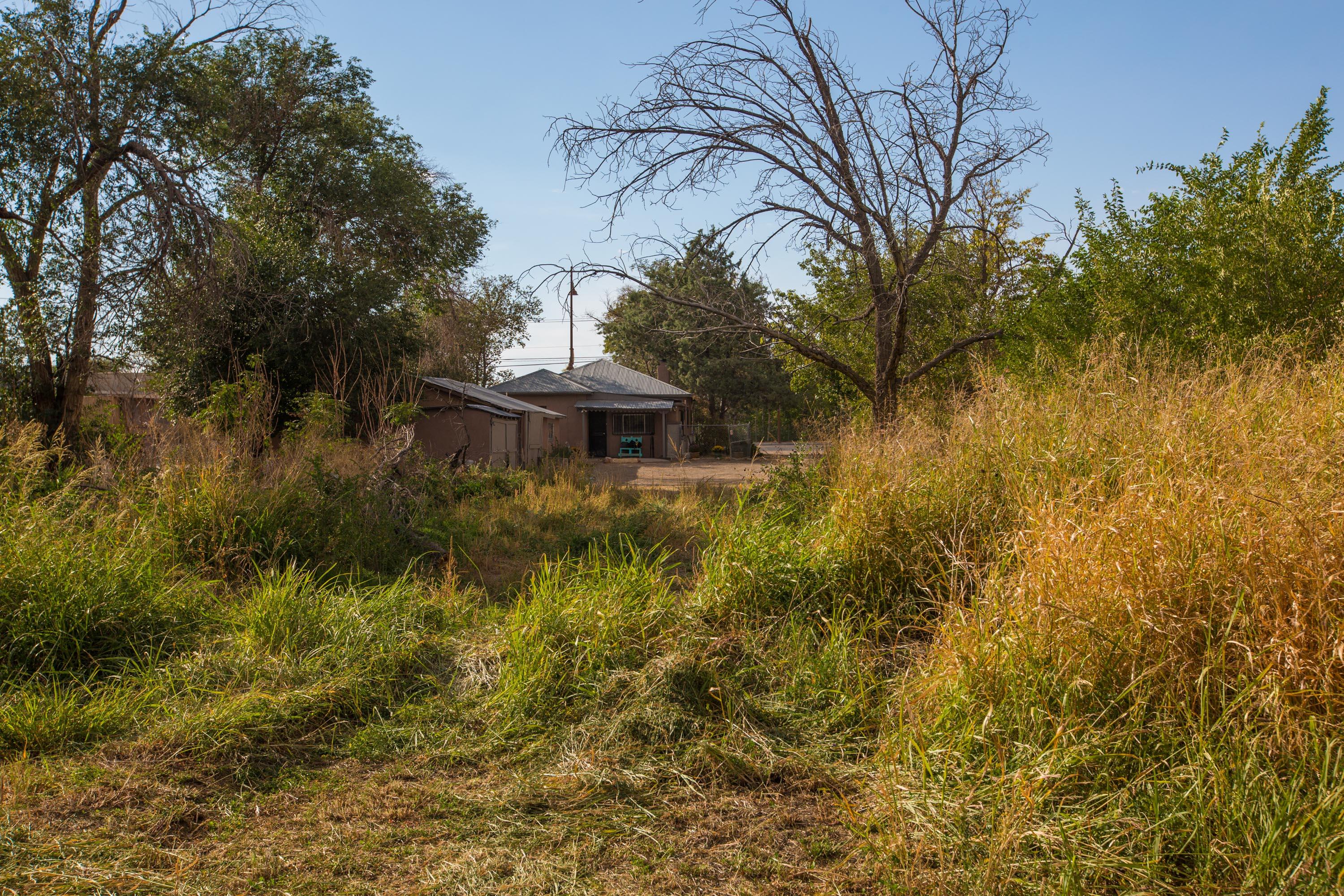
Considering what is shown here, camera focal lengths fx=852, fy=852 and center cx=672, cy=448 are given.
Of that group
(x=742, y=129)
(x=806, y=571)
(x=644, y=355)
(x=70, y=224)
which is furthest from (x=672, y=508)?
(x=644, y=355)

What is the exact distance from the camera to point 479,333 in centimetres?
4241

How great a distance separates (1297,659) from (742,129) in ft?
23.9

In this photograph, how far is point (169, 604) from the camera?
5246 mm

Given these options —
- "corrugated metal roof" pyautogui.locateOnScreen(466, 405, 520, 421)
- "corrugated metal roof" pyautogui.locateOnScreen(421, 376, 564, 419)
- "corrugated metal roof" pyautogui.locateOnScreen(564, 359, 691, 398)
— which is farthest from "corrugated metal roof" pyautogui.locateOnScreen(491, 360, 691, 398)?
"corrugated metal roof" pyautogui.locateOnScreen(466, 405, 520, 421)

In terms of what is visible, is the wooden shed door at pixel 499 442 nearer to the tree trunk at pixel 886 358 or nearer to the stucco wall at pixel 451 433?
the stucco wall at pixel 451 433

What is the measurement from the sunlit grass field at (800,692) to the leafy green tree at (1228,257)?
3.80m

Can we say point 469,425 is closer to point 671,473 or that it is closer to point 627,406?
point 671,473

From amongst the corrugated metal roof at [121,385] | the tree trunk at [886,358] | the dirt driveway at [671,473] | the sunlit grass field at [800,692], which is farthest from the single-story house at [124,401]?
the dirt driveway at [671,473]

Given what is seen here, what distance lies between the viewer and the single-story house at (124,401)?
1080cm

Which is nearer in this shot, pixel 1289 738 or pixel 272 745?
pixel 1289 738

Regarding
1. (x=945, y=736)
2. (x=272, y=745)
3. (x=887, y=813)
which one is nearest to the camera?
(x=887, y=813)

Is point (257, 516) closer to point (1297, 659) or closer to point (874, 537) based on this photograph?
point (874, 537)

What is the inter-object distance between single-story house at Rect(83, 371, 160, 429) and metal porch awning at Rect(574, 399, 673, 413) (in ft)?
59.2

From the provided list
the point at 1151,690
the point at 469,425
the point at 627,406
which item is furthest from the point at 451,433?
the point at 1151,690
